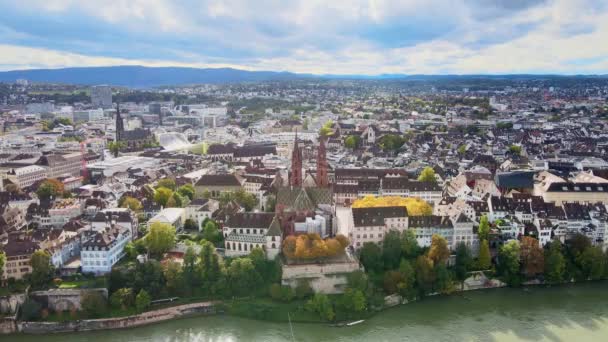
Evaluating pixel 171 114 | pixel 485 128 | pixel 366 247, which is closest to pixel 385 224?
pixel 366 247

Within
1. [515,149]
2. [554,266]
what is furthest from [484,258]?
[515,149]

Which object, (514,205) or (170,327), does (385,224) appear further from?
(170,327)

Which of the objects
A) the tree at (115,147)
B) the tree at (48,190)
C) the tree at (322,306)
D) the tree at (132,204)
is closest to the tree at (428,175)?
the tree at (322,306)

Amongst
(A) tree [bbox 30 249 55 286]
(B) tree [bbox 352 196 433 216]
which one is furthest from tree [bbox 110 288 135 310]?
(B) tree [bbox 352 196 433 216]

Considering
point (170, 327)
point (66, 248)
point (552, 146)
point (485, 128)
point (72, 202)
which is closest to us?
point (170, 327)

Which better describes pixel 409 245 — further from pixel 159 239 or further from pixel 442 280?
pixel 159 239
